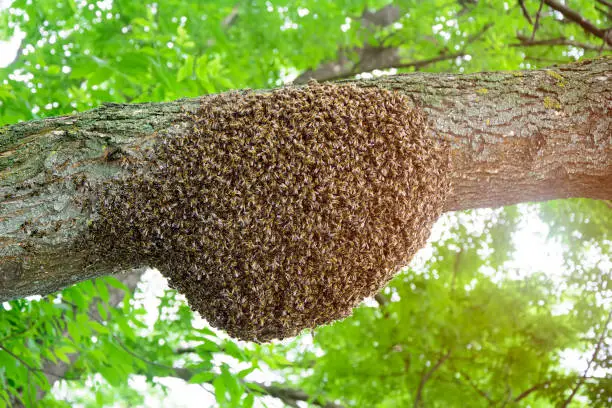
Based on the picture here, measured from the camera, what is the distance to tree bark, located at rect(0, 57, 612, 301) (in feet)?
5.80

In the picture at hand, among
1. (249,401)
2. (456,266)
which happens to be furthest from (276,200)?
(456,266)

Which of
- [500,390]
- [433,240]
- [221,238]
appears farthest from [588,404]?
[221,238]

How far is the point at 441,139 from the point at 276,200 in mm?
771

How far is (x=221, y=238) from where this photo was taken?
189cm

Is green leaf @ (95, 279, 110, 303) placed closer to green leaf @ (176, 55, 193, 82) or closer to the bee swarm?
the bee swarm

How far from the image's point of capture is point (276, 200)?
188cm

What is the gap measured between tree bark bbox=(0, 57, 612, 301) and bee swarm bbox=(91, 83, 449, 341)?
10 centimetres

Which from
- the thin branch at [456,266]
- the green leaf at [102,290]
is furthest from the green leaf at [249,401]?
the thin branch at [456,266]

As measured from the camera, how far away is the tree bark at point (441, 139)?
5.80ft

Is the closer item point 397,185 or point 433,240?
point 397,185

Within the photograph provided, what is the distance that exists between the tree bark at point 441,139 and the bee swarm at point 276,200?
3.7 inches

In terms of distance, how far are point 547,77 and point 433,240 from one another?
14.0 feet

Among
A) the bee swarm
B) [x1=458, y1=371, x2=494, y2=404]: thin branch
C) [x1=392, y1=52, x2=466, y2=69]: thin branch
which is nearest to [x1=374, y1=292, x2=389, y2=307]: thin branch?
[x1=458, y1=371, x2=494, y2=404]: thin branch

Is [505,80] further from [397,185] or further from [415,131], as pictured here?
[397,185]
